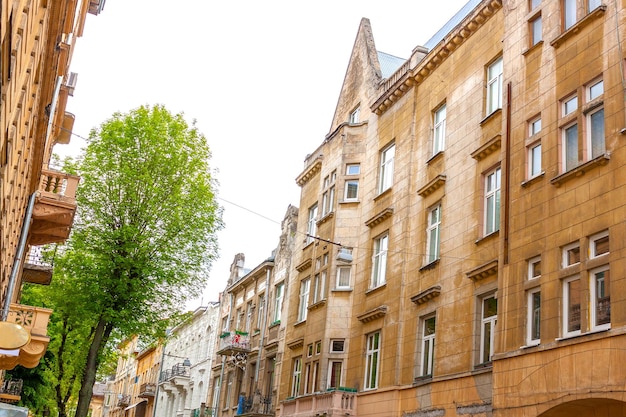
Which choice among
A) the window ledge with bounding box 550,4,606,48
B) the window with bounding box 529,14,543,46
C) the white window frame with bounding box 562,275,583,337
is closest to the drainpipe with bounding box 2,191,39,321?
the white window frame with bounding box 562,275,583,337

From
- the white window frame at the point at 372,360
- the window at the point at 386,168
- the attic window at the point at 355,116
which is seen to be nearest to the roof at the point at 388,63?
the attic window at the point at 355,116

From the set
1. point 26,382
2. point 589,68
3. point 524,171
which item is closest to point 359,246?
point 524,171

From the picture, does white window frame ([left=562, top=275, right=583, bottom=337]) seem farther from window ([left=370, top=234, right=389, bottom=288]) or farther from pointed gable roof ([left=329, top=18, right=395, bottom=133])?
pointed gable roof ([left=329, top=18, right=395, bottom=133])

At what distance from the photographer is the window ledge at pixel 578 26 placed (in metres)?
15.8

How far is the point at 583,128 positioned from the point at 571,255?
2661 millimetres

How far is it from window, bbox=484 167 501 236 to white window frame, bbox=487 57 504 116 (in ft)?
6.13

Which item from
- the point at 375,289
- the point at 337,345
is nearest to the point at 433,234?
the point at 375,289

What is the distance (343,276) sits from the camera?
1112 inches

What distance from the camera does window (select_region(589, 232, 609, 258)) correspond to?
14.5m

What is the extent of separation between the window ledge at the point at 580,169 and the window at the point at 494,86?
5.18 m

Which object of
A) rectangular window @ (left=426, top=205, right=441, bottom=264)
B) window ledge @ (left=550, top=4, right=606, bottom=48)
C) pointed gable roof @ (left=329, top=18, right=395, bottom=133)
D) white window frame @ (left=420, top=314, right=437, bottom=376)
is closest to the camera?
window ledge @ (left=550, top=4, right=606, bottom=48)

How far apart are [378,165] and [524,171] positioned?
36.4ft

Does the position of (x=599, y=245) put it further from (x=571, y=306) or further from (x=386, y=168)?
(x=386, y=168)

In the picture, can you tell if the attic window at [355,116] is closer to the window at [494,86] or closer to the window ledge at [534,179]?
the window at [494,86]
